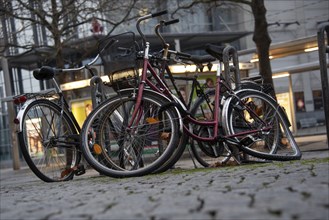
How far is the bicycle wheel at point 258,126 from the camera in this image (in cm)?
499

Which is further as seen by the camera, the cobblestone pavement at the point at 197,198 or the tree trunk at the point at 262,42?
the tree trunk at the point at 262,42

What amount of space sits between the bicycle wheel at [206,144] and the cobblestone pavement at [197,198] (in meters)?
1.03

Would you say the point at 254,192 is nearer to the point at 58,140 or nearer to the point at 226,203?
the point at 226,203

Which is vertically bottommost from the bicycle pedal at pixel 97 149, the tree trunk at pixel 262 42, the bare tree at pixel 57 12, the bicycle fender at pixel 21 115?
the bicycle pedal at pixel 97 149

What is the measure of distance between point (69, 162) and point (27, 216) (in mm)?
2790

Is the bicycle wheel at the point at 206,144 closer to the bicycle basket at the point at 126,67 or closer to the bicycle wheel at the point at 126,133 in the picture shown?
the bicycle wheel at the point at 126,133

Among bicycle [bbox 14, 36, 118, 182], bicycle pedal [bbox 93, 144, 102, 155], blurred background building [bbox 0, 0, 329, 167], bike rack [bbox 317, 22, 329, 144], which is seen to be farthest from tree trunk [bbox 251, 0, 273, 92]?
bicycle pedal [bbox 93, 144, 102, 155]

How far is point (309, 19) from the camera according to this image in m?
39.5

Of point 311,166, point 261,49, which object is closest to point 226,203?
point 311,166

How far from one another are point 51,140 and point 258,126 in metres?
2.12

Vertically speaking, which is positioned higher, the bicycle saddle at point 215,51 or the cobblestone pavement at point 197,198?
the bicycle saddle at point 215,51

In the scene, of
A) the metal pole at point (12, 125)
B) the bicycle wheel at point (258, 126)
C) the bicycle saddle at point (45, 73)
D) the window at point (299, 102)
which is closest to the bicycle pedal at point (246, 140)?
the bicycle wheel at point (258, 126)

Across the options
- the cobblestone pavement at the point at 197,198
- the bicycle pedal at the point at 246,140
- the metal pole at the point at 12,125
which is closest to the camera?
the cobblestone pavement at the point at 197,198

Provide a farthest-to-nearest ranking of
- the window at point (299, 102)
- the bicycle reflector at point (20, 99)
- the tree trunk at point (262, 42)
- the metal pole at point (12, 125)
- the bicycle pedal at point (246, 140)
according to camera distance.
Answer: the window at point (299, 102) < the metal pole at point (12, 125) < the tree trunk at point (262, 42) < the bicycle reflector at point (20, 99) < the bicycle pedal at point (246, 140)
